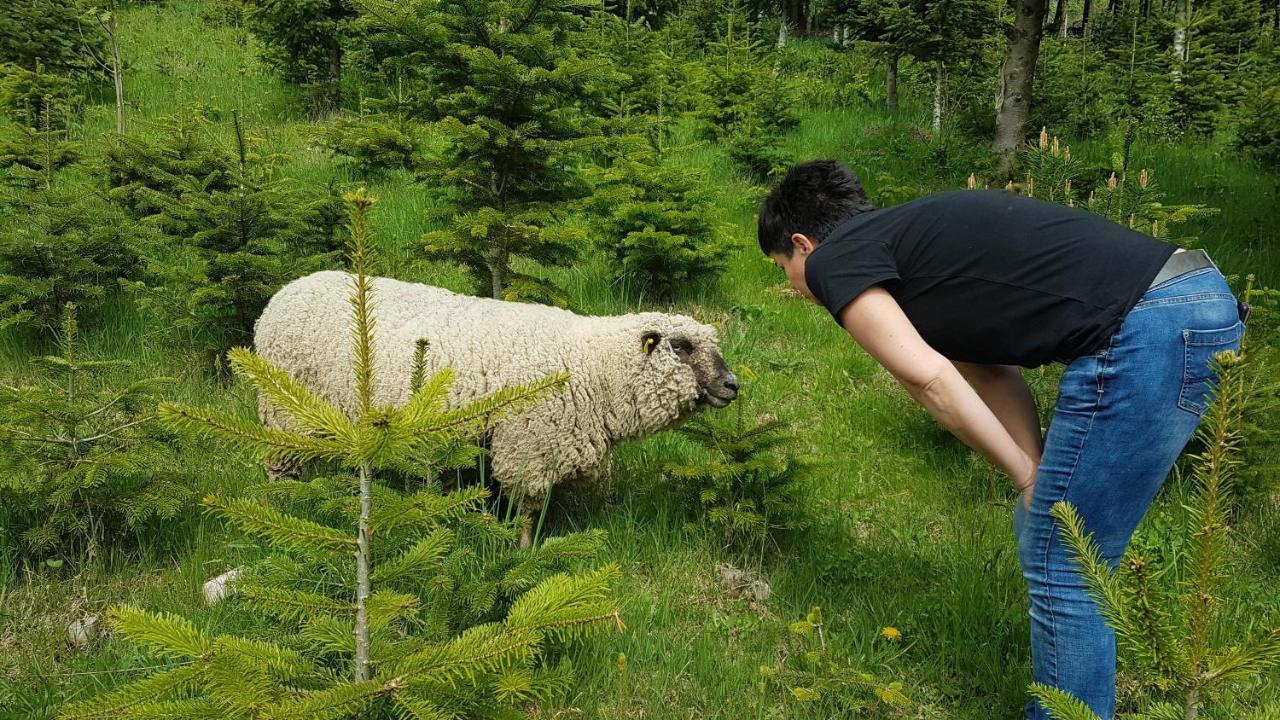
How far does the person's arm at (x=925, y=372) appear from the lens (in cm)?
241

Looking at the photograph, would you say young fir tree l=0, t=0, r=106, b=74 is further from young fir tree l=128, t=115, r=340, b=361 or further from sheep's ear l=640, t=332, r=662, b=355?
sheep's ear l=640, t=332, r=662, b=355

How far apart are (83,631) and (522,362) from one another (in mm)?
2184

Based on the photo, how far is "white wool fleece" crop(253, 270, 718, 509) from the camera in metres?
4.05

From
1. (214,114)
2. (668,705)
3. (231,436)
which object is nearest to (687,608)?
(668,705)

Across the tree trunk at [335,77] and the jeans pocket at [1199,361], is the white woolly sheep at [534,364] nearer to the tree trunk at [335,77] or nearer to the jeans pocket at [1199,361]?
the jeans pocket at [1199,361]

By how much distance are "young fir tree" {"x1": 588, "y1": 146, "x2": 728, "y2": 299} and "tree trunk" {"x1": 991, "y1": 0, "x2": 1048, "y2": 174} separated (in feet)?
8.66

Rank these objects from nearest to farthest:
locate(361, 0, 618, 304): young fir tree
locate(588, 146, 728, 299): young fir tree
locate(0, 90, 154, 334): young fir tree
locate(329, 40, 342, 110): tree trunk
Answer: locate(361, 0, 618, 304): young fir tree, locate(0, 90, 154, 334): young fir tree, locate(588, 146, 728, 299): young fir tree, locate(329, 40, 342, 110): tree trunk

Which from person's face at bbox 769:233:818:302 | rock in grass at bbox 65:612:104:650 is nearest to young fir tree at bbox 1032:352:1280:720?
person's face at bbox 769:233:818:302

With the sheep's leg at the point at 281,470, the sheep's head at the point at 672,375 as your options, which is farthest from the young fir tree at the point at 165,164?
the sheep's head at the point at 672,375

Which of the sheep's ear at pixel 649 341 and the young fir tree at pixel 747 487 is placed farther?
the sheep's ear at pixel 649 341

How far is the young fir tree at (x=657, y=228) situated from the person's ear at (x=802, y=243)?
351cm

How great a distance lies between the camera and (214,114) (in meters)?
12.9

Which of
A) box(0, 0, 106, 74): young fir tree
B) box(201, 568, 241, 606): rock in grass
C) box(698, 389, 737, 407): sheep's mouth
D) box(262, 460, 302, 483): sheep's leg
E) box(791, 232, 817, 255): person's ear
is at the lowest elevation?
box(201, 568, 241, 606): rock in grass

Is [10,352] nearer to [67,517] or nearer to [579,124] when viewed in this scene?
[67,517]
